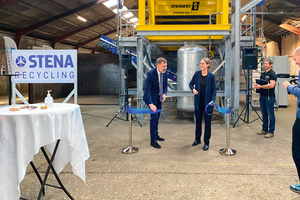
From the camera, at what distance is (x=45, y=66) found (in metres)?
4.39

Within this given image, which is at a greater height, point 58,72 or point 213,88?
point 58,72

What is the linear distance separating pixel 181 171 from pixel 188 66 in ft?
13.9

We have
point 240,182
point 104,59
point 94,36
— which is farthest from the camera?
point 94,36

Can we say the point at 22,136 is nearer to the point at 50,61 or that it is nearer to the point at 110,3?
the point at 50,61

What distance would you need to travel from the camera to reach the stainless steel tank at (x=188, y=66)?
22.6 feet

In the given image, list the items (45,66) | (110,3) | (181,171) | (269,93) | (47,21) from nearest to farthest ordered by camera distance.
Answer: (181,171)
(45,66)
(269,93)
(47,21)
(110,3)

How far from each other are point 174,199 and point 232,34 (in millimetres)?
5538

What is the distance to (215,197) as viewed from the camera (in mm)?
2613

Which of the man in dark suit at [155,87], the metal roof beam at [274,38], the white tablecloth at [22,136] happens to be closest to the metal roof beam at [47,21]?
the man in dark suit at [155,87]

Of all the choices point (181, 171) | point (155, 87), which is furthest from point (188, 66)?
point (181, 171)

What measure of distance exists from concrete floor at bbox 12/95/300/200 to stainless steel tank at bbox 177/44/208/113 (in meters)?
1.84

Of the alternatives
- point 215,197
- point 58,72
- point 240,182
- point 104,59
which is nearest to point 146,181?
point 215,197

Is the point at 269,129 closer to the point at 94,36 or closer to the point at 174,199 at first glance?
the point at 174,199

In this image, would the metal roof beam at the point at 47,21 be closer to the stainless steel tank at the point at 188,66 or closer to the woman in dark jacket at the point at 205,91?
the stainless steel tank at the point at 188,66
